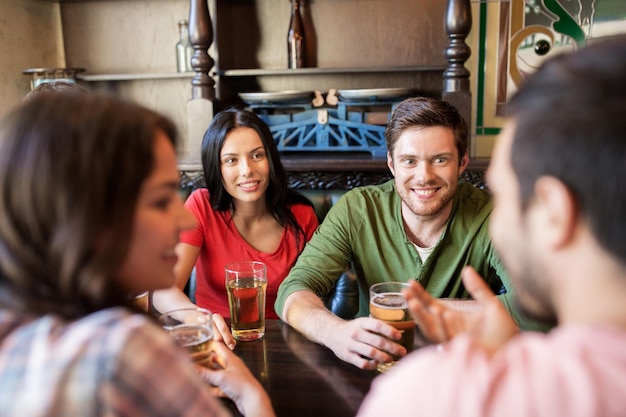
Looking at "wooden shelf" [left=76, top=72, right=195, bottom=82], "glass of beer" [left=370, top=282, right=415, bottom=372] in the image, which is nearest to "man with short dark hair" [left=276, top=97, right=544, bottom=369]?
"glass of beer" [left=370, top=282, right=415, bottom=372]

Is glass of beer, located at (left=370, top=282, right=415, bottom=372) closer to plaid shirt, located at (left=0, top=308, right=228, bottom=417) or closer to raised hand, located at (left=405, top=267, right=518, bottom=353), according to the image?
raised hand, located at (left=405, top=267, right=518, bottom=353)

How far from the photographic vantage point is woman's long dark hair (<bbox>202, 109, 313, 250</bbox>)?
204 cm

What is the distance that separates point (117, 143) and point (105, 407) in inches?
11.6

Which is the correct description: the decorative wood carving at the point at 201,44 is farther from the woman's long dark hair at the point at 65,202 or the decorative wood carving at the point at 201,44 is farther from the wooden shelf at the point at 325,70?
the woman's long dark hair at the point at 65,202

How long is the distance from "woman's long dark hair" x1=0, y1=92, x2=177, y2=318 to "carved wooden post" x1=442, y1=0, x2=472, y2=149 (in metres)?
2.10

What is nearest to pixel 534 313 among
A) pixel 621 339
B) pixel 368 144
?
pixel 621 339

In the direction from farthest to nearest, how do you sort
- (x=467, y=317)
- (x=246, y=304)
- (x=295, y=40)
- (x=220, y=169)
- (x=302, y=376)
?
1. (x=295, y=40)
2. (x=220, y=169)
3. (x=246, y=304)
4. (x=302, y=376)
5. (x=467, y=317)

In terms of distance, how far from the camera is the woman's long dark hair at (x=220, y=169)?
2.04 meters

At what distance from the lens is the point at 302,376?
1.17 metres

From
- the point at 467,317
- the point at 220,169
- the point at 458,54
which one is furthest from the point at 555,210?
the point at 458,54

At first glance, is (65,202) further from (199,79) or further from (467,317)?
(199,79)

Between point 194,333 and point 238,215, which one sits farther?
point 238,215

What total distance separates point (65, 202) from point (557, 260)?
0.56 m

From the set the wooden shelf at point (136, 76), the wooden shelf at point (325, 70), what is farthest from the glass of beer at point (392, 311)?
the wooden shelf at point (136, 76)
